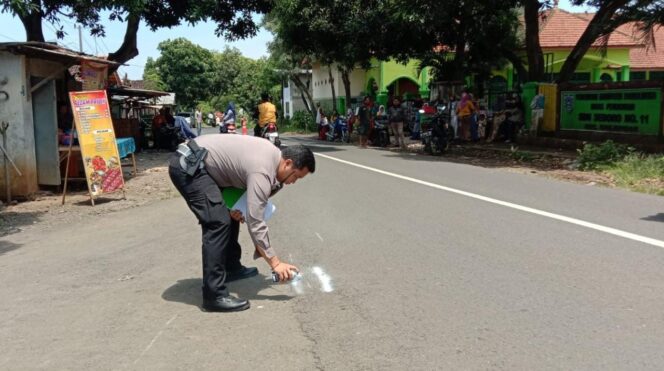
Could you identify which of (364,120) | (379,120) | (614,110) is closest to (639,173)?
(614,110)

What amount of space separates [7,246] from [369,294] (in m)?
5.21

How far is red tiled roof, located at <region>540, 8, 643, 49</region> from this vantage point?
32.1 meters

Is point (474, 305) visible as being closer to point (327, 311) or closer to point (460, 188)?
point (327, 311)

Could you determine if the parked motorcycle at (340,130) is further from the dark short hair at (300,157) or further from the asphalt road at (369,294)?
the dark short hair at (300,157)

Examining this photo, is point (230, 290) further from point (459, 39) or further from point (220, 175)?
point (459, 39)

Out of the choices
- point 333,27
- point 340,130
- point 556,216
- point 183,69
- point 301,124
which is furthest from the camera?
point 183,69

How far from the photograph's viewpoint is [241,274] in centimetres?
540

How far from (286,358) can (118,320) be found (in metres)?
1.51

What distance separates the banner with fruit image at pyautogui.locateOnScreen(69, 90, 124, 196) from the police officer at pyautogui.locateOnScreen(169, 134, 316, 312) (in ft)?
20.6

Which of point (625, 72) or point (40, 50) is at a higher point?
point (625, 72)

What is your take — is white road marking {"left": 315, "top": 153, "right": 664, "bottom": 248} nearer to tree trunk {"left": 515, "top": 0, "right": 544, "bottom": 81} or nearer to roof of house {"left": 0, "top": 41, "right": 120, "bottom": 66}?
roof of house {"left": 0, "top": 41, "right": 120, "bottom": 66}

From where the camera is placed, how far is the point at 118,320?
4.48 metres

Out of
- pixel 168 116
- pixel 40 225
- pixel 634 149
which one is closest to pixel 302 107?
pixel 168 116

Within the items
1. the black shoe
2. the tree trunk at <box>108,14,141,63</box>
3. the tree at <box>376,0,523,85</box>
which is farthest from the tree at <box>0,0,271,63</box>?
the black shoe
